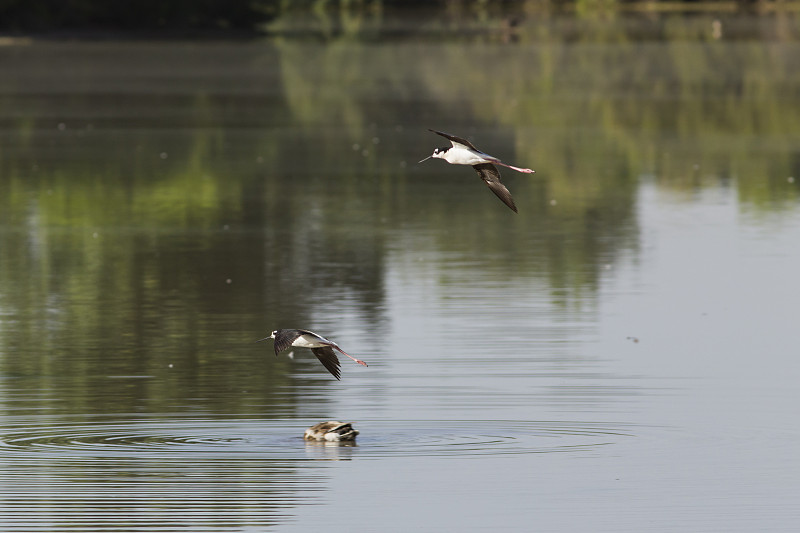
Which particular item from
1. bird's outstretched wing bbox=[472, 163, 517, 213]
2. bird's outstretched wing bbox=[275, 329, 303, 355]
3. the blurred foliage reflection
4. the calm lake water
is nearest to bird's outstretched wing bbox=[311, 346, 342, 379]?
bird's outstretched wing bbox=[275, 329, 303, 355]

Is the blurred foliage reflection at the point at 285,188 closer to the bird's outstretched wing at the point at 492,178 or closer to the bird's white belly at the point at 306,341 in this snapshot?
the bird's white belly at the point at 306,341

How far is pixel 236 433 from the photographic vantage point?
10.5 metres

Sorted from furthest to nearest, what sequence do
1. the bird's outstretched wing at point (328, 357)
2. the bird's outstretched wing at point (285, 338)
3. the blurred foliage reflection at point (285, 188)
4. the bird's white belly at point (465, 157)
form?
1. the blurred foliage reflection at point (285, 188)
2. the bird's outstretched wing at point (328, 357)
3. the bird's outstretched wing at point (285, 338)
4. the bird's white belly at point (465, 157)

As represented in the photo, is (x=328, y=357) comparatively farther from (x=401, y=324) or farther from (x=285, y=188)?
(x=285, y=188)

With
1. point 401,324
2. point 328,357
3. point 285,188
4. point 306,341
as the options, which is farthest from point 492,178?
point 285,188

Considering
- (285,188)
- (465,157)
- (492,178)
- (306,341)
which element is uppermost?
(465,157)

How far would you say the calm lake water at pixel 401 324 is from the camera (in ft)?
30.5

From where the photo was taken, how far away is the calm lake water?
366 inches

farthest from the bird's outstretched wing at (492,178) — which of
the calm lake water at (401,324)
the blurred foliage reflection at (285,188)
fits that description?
the blurred foliage reflection at (285,188)

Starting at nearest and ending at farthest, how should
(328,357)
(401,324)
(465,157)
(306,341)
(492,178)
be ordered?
(465,157), (306,341), (328,357), (492,178), (401,324)

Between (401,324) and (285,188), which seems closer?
(401,324)

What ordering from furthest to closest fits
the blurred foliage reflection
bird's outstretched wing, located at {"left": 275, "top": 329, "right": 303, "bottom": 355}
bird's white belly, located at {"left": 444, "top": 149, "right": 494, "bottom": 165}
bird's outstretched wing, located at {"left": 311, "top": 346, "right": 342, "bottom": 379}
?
the blurred foliage reflection, bird's outstretched wing, located at {"left": 311, "top": 346, "right": 342, "bottom": 379}, bird's outstretched wing, located at {"left": 275, "top": 329, "right": 303, "bottom": 355}, bird's white belly, located at {"left": 444, "top": 149, "right": 494, "bottom": 165}

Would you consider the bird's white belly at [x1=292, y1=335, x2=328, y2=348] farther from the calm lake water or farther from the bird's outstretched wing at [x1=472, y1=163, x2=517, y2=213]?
the bird's outstretched wing at [x1=472, y1=163, x2=517, y2=213]

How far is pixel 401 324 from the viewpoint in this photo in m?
14.1
